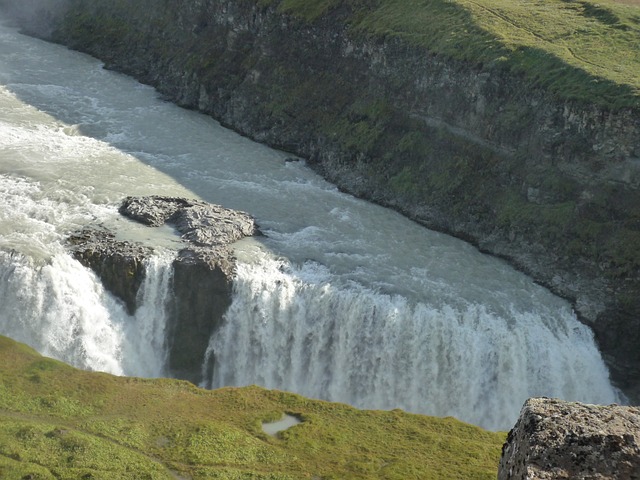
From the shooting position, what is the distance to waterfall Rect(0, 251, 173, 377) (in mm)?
43844

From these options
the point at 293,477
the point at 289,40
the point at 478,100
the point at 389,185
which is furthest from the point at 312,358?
the point at 289,40

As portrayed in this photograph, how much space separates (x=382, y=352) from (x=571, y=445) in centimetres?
2196

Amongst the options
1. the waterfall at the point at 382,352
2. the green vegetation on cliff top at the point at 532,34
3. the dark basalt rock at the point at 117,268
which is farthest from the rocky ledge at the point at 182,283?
the green vegetation on cliff top at the point at 532,34

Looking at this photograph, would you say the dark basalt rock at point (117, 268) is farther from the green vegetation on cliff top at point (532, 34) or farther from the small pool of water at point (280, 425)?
the green vegetation on cliff top at point (532, 34)

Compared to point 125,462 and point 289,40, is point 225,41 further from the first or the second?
point 125,462

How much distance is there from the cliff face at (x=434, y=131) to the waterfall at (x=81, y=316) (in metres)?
16.9

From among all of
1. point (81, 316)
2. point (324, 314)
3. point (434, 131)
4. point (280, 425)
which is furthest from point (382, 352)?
point (434, 131)

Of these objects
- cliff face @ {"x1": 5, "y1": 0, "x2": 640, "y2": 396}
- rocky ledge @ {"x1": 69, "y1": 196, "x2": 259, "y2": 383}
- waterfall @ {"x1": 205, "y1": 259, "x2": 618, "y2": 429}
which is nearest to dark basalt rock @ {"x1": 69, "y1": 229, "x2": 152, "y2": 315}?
rocky ledge @ {"x1": 69, "y1": 196, "x2": 259, "y2": 383}

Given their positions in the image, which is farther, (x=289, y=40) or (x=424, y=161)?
(x=289, y=40)

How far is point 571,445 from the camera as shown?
23.8 metres

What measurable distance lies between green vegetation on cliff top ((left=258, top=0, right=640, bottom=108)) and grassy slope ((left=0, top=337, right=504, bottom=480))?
22.5 m

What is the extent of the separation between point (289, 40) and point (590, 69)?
21022mm

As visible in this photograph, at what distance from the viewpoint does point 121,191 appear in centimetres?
5238

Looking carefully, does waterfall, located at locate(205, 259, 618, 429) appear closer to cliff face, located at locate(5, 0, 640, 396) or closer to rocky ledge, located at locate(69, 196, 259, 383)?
rocky ledge, located at locate(69, 196, 259, 383)
